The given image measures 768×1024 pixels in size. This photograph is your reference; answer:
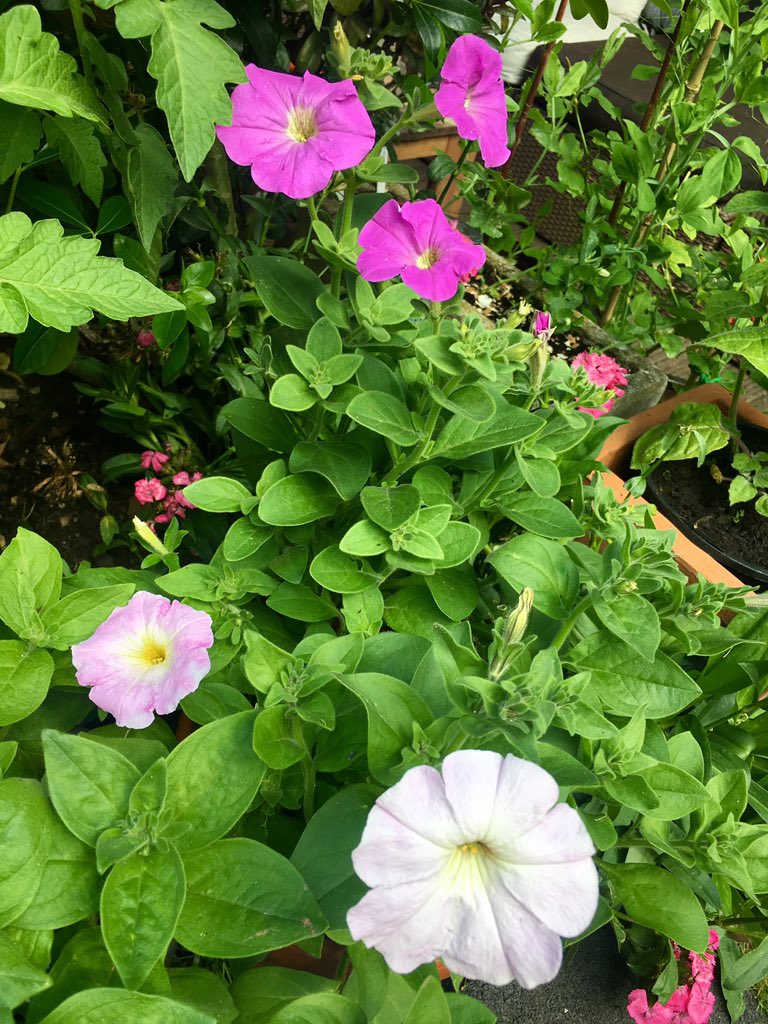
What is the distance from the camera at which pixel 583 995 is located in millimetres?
1178

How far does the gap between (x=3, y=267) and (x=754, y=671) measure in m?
0.93

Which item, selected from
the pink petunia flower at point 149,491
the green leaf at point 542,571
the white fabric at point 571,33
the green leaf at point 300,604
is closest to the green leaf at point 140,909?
the green leaf at point 300,604

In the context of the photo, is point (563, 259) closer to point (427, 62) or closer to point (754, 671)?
point (427, 62)

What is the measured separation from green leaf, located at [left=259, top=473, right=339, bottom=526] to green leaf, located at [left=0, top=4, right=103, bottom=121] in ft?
1.42

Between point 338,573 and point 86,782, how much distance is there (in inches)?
14.1

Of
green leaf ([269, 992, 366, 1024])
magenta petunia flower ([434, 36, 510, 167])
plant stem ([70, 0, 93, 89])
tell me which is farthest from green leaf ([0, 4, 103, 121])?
green leaf ([269, 992, 366, 1024])

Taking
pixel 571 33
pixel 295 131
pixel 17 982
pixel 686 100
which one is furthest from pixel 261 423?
pixel 571 33

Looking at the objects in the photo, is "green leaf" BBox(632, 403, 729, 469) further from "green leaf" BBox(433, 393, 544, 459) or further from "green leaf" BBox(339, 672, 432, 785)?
"green leaf" BBox(339, 672, 432, 785)

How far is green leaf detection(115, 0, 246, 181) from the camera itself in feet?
2.40

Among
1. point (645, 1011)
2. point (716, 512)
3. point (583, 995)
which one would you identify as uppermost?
point (716, 512)

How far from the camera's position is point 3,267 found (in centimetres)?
75

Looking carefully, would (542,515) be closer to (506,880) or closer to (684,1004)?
(506,880)

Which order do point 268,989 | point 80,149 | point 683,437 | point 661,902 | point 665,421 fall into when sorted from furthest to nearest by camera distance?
1. point 665,421
2. point 683,437
3. point 80,149
4. point 661,902
5. point 268,989

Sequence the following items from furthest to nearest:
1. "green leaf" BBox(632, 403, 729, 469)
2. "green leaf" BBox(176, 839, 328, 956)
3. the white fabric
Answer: the white fabric, "green leaf" BBox(632, 403, 729, 469), "green leaf" BBox(176, 839, 328, 956)
